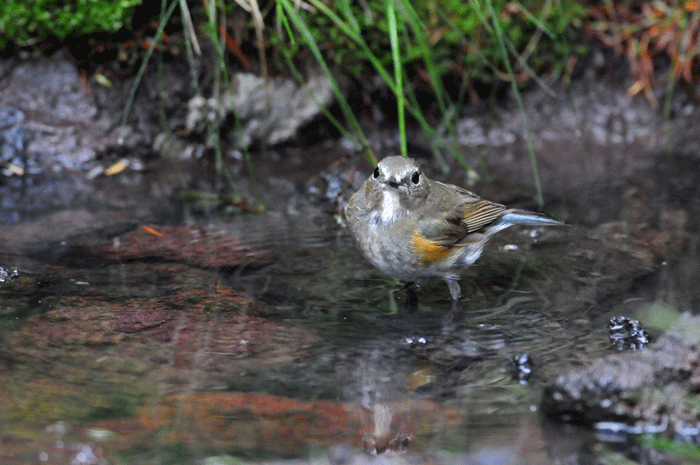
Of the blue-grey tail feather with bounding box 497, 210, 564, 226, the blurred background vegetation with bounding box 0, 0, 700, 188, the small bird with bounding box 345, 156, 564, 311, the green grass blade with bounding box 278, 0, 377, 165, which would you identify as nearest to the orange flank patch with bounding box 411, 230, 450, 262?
the small bird with bounding box 345, 156, 564, 311

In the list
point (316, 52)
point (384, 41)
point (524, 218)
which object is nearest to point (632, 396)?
Result: point (524, 218)

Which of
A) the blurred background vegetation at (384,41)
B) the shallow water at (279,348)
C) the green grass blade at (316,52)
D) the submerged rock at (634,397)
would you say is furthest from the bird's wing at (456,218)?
the submerged rock at (634,397)

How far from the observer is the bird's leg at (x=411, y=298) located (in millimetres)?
4045

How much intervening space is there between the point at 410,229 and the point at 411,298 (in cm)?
42

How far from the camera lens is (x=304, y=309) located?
3855mm

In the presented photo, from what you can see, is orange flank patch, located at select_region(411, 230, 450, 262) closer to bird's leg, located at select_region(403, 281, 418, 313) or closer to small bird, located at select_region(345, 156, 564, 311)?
small bird, located at select_region(345, 156, 564, 311)

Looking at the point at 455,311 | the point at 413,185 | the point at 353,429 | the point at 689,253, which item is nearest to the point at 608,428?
the point at 353,429

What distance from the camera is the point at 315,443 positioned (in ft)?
8.23

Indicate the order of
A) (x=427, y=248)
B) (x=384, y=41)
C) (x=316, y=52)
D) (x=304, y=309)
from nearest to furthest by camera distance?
1. (x=304, y=309)
2. (x=427, y=248)
3. (x=316, y=52)
4. (x=384, y=41)

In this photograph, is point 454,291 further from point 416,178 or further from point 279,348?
point 279,348

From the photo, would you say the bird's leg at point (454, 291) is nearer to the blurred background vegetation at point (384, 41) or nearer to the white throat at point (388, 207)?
the white throat at point (388, 207)

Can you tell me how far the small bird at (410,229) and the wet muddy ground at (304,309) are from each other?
17 centimetres

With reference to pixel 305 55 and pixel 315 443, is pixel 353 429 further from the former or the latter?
pixel 305 55

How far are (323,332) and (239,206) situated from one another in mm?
2206
